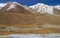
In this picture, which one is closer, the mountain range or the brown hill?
the mountain range

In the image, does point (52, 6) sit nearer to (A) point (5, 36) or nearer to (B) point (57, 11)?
(B) point (57, 11)

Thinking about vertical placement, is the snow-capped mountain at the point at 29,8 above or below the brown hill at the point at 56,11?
above

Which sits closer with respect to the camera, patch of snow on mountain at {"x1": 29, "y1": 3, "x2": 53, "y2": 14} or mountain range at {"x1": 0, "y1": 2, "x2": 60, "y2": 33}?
mountain range at {"x1": 0, "y1": 2, "x2": 60, "y2": 33}

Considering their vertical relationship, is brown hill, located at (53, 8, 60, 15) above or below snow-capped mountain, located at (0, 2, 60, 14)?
below

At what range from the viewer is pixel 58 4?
5.47 metres

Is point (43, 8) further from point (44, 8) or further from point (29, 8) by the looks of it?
point (29, 8)

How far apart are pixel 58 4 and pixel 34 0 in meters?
0.60

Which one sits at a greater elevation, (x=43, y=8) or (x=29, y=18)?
(x=43, y=8)

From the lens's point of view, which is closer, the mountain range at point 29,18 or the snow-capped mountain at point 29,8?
the mountain range at point 29,18

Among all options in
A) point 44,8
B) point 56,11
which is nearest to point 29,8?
point 44,8

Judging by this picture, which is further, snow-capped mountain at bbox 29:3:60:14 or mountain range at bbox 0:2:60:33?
snow-capped mountain at bbox 29:3:60:14

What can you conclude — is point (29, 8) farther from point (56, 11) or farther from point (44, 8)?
point (56, 11)

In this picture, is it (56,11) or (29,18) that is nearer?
(29,18)

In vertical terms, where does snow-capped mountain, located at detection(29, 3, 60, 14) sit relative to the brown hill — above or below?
above
